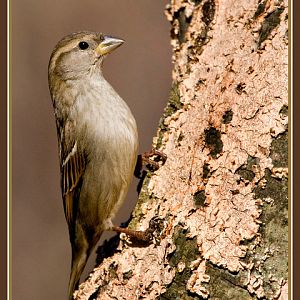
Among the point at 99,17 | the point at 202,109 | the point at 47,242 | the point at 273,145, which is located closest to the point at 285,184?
the point at 273,145

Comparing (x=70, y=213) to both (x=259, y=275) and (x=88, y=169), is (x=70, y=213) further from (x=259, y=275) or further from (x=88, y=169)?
(x=259, y=275)

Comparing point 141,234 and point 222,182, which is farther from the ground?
point 222,182

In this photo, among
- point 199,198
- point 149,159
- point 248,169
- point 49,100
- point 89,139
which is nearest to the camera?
point 248,169

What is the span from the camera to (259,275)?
135 inches

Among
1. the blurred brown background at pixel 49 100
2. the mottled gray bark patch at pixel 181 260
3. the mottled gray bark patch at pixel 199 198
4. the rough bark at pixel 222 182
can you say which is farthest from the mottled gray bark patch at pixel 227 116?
the blurred brown background at pixel 49 100

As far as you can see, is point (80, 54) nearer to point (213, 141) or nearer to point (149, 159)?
point (149, 159)

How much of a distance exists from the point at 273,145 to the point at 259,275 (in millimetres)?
699

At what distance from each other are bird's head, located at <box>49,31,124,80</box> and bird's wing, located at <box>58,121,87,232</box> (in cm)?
41

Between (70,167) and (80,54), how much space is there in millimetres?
817

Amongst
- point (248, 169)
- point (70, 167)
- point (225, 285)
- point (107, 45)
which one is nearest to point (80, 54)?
point (107, 45)

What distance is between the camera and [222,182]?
3674 millimetres

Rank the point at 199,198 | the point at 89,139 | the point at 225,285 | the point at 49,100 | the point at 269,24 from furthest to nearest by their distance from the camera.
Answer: the point at 49,100
the point at 89,139
the point at 269,24
the point at 199,198
the point at 225,285

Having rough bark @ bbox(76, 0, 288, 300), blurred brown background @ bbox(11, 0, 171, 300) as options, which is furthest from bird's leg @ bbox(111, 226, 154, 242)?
blurred brown background @ bbox(11, 0, 171, 300)

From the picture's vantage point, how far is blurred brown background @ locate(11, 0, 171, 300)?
6.37 meters
